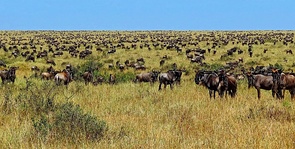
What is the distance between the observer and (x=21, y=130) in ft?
24.8

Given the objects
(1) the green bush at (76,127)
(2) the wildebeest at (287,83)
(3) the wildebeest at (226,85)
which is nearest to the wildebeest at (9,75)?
(3) the wildebeest at (226,85)

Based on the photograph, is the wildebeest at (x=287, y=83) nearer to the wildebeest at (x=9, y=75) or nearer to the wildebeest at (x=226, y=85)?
the wildebeest at (x=226, y=85)

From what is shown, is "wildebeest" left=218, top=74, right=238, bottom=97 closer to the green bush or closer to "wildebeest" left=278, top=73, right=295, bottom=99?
"wildebeest" left=278, top=73, right=295, bottom=99

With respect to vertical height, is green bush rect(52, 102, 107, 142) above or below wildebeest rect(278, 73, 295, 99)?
above

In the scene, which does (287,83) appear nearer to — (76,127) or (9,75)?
(76,127)

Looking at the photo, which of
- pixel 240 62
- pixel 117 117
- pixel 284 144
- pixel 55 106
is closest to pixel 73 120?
pixel 117 117

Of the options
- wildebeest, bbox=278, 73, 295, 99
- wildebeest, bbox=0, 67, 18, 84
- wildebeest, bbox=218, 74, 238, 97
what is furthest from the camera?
wildebeest, bbox=0, 67, 18, 84

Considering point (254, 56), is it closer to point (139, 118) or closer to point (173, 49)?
point (173, 49)

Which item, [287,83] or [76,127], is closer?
[76,127]

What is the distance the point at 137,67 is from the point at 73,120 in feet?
83.8

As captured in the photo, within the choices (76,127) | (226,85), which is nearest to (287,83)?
(226,85)

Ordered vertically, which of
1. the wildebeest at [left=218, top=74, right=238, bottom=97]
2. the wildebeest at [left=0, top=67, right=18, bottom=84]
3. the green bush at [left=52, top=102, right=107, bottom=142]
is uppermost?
the green bush at [left=52, top=102, right=107, bottom=142]

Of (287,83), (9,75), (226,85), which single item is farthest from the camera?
(9,75)

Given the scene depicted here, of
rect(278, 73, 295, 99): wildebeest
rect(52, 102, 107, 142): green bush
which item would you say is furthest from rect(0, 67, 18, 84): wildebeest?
rect(52, 102, 107, 142): green bush
